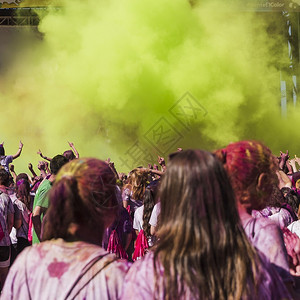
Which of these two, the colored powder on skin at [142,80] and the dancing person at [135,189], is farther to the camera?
the colored powder on skin at [142,80]

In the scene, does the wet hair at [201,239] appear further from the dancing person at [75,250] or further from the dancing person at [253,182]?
the dancing person at [253,182]

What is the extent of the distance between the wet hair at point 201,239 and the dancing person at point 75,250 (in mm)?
200

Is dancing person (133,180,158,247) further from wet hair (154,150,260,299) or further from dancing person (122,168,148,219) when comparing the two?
wet hair (154,150,260,299)

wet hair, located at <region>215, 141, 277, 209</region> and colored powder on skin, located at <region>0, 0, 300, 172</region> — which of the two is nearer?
wet hair, located at <region>215, 141, 277, 209</region>

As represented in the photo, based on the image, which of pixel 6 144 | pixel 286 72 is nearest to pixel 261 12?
pixel 286 72

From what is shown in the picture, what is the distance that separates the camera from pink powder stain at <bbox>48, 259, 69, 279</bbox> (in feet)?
4.69

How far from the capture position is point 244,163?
1.70 m

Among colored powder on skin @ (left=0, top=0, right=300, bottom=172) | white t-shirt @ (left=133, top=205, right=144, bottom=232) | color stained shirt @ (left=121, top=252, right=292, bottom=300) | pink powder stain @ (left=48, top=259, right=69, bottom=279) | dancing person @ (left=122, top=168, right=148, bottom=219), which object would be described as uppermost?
colored powder on skin @ (left=0, top=0, right=300, bottom=172)

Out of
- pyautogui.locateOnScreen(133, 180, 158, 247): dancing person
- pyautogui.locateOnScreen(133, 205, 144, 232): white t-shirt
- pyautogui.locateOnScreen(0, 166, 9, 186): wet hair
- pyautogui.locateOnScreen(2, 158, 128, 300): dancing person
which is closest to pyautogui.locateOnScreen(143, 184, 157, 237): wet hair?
pyautogui.locateOnScreen(133, 180, 158, 247): dancing person

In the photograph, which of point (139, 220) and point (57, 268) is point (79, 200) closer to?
point (57, 268)

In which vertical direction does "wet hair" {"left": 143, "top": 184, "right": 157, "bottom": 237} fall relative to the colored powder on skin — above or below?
below

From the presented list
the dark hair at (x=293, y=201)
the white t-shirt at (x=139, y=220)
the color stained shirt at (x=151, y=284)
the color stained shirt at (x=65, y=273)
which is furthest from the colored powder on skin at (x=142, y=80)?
the color stained shirt at (x=151, y=284)

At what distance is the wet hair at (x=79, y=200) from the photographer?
4.96 feet

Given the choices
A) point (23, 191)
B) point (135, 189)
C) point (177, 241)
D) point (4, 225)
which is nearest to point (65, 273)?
point (177, 241)
